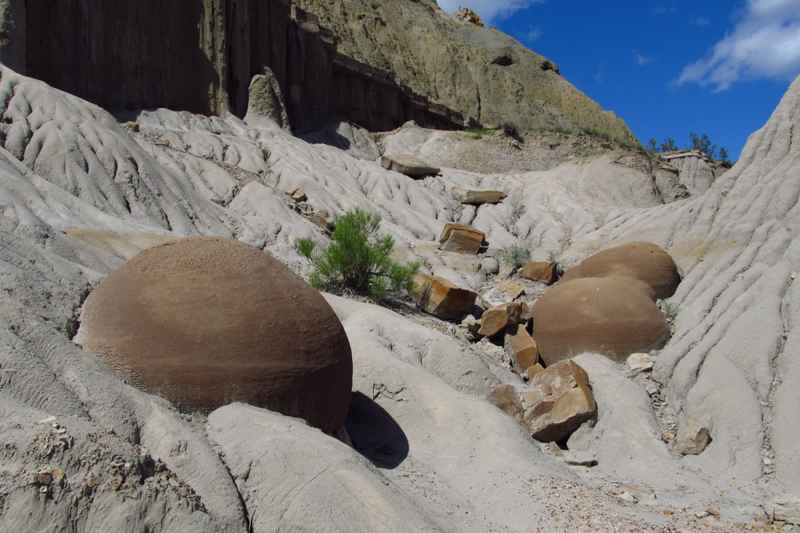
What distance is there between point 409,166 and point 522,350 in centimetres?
2113

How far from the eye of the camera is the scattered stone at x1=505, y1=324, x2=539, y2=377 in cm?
1375

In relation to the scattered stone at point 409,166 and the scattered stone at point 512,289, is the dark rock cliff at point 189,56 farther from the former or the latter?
the scattered stone at point 512,289

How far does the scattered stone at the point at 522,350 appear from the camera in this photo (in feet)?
45.1

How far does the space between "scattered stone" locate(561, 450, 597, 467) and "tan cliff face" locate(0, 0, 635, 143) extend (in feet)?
69.9

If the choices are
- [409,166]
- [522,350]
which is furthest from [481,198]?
[522,350]

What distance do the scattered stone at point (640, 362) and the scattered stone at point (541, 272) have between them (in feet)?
23.1

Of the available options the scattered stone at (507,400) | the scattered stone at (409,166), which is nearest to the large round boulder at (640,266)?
the scattered stone at (507,400)

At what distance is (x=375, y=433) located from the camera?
8742mm

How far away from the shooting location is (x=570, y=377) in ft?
38.0

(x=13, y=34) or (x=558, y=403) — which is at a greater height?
(x=13, y=34)

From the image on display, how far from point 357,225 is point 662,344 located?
7.08m

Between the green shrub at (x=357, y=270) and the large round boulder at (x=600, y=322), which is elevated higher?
the large round boulder at (x=600, y=322)

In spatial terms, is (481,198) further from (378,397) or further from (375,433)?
(375,433)

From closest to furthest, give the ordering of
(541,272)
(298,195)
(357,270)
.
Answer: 1. (357,270)
2. (541,272)
3. (298,195)
